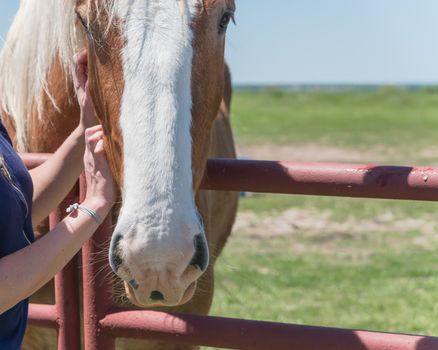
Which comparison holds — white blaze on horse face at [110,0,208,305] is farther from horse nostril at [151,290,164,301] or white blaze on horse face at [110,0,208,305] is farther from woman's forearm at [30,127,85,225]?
woman's forearm at [30,127,85,225]

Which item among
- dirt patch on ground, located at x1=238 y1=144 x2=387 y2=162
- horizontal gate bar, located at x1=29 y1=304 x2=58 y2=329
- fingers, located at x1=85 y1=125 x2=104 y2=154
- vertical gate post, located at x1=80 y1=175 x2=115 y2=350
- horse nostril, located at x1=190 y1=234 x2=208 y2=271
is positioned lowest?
dirt patch on ground, located at x1=238 y1=144 x2=387 y2=162

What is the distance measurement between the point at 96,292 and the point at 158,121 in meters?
0.75

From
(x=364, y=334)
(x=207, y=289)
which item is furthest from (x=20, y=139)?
(x=364, y=334)

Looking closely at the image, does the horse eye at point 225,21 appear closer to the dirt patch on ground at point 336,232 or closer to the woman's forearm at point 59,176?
the woman's forearm at point 59,176

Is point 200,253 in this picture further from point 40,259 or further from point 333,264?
point 333,264

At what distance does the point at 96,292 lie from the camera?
2371 millimetres

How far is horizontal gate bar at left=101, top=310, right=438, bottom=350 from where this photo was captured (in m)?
2.03

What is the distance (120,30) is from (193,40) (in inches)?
7.3

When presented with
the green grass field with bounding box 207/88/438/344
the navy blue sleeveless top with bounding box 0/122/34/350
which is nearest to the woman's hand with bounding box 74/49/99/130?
the navy blue sleeveless top with bounding box 0/122/34/350

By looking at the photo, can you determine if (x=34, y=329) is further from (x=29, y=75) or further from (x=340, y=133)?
(x=340, y=133)

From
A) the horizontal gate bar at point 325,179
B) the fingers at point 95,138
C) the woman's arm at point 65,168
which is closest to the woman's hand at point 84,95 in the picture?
the woman's arm at point 65,168

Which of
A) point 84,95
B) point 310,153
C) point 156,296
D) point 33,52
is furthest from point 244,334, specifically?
point 310,153

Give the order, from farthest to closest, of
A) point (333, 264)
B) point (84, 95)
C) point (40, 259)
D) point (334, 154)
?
point (334, 154)
point (333, 264)
point (84, 95)
point (40, 259)

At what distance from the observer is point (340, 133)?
82.1 ft
